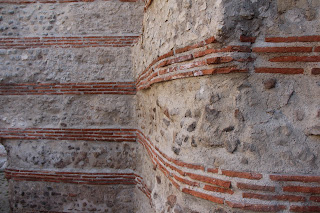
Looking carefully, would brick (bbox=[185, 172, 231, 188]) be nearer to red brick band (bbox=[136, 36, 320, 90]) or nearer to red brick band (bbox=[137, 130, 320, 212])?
red brick band (bbox=[137, 130, 320, 212])

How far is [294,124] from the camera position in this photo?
5.37 ft

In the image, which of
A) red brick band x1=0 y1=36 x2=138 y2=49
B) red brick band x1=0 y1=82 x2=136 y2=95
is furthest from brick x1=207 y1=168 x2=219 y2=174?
red brick band x1=0 y1=36 x2=138 y2=49

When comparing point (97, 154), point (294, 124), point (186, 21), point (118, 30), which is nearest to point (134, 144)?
point (97, 154)

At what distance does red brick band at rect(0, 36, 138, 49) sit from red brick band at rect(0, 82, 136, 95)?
738 mm

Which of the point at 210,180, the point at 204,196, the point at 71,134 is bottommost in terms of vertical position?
the point at 71,134

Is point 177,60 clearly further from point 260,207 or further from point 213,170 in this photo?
point 260,207

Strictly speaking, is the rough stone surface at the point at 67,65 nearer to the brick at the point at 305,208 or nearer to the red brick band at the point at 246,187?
the red brick band at the point at 246,187

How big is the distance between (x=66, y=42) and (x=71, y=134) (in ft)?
5.75

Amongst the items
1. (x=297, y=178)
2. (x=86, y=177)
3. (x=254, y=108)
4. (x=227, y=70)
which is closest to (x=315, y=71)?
(x=254, y=108)

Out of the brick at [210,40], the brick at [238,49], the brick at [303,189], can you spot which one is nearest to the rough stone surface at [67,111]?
the brick at [210,40]

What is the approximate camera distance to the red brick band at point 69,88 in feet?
15.0

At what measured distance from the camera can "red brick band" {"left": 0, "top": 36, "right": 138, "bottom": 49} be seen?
15.2 feet

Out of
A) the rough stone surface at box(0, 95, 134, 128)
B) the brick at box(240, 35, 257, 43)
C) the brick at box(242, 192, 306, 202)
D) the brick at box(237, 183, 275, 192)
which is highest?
the brick at box(240, 35, 257, 43)

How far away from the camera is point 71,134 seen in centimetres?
461
